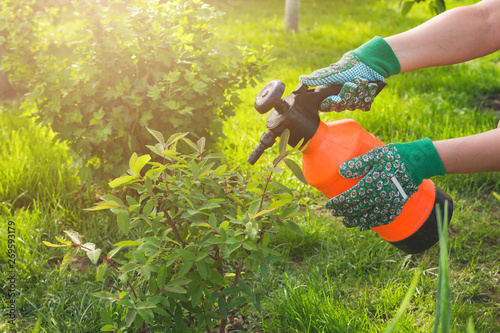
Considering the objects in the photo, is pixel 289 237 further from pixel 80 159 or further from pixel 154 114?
pixel 80 159

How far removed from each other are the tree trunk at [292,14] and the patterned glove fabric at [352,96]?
4.60 m

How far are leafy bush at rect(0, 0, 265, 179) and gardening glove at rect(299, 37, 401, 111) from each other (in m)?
0.71

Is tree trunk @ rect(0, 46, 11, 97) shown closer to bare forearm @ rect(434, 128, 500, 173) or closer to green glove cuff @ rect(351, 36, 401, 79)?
green glove cuff @ rect(351, 36, 401, 79)

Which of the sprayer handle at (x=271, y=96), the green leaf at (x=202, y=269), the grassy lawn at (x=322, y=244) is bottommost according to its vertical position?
the grassy lawn at (x=322, y=244)

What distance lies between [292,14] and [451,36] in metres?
4.49

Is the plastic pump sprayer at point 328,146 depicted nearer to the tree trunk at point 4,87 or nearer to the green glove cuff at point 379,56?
the green glove cuff at point 379,56

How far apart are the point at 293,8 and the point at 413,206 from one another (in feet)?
15.5

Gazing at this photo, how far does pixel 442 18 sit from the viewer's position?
4.99ft

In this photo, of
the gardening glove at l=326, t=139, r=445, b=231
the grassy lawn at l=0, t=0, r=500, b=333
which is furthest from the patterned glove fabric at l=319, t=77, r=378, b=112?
the grassy lawn at l=0, t=0, r=500, b=333

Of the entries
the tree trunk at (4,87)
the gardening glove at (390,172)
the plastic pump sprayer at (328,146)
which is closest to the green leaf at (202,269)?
the plastic pump sprayer at (328,146)

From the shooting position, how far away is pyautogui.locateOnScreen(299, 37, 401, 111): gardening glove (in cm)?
141

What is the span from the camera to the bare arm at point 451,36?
4.92ft

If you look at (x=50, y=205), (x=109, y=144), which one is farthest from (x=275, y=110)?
(x=50, y=205)

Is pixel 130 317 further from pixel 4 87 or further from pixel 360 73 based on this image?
pixel 4 87
